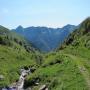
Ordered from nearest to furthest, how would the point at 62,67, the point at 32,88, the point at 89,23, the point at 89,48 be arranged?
1. the point at 32,88
2. the point at 62,67
3. the point at 89,48
4. the point at 89,23

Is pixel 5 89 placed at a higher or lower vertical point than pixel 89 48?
lower

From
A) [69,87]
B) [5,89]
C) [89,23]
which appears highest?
[89,23]

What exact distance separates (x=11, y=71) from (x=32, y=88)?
2251 inches

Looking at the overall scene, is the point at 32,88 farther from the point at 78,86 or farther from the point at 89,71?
the point at 78,86

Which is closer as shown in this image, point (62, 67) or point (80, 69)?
point (80, 69)

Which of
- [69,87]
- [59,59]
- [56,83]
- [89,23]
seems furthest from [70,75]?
[89,23]

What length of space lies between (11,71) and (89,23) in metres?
70.4

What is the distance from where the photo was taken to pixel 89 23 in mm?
174375

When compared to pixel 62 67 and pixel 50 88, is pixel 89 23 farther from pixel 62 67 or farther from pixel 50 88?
pixel 50 88

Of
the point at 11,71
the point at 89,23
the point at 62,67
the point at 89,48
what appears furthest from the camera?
the point at 89,23

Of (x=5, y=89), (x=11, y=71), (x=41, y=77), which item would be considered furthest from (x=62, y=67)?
(x=11, y=71)

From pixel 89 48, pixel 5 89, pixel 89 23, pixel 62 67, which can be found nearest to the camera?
pixel 62 67

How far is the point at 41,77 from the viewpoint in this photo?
219ft

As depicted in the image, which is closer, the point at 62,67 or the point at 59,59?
the point at 62,67
